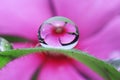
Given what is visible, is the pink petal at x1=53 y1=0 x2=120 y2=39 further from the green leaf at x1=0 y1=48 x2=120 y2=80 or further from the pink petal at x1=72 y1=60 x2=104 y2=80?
the green leaf at x1=0 y1=48 x2=120 y2=80

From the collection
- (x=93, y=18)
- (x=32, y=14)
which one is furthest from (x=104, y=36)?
(x=32, y=14)

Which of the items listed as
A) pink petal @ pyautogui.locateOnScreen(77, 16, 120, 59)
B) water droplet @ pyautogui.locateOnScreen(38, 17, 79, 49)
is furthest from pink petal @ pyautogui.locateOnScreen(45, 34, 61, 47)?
pink petal @ pyautogui.locateOnScreen(77, 16, 120, 59)

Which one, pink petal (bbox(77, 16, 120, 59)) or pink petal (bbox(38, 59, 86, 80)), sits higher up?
pink petal (bbox(77, 16, 120, 59))

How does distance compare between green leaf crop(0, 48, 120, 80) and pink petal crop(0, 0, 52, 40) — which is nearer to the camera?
green leaf crop(0, 48, 120, 80)

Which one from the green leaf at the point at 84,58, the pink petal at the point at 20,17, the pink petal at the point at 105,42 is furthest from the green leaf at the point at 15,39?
the green leaf at the point at 84,58

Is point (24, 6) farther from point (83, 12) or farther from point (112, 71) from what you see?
point (112, 71)

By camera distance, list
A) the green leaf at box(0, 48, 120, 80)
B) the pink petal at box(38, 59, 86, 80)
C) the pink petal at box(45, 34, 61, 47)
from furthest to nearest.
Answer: the pink petal at box(38, 59, 86, 80)
the pink petal at box(45, 34, 61, 47)
the green leaf at box(0, 48, 120, 80)
